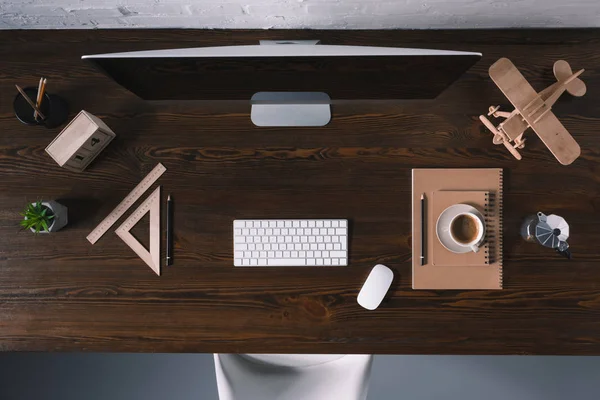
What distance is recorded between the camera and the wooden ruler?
1.04 metres

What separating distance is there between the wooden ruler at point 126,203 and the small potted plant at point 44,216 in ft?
0.27

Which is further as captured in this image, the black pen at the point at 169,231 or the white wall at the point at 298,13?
the black pen at the point at 169,231

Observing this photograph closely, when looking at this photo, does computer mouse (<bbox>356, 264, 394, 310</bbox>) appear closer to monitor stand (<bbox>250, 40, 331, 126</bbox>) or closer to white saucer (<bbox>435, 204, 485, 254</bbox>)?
white saucer (<bbox>435, 204, 485, 254</bbox>)

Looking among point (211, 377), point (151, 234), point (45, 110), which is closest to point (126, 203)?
point (151, 234)

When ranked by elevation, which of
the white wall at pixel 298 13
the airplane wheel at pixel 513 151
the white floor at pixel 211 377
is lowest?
the white floor at pixel 211 377

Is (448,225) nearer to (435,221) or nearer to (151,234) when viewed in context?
(435,221)

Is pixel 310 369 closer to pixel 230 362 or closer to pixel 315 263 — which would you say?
pixel 230 362

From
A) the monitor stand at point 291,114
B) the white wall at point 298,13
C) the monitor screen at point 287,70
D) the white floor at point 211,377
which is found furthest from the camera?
the white floor at point 211,377

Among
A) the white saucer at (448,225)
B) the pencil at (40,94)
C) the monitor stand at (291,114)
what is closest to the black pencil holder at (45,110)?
the pencil at (40,94)

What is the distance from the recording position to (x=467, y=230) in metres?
1.01

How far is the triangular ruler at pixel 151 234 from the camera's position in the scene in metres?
1.04

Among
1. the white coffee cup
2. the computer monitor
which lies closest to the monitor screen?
the computer monitor

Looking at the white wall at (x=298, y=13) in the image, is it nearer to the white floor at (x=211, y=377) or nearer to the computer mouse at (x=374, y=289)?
the computer mouse at (x=374, y=289)

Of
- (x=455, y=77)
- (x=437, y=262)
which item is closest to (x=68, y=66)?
(x=455, y=77)
